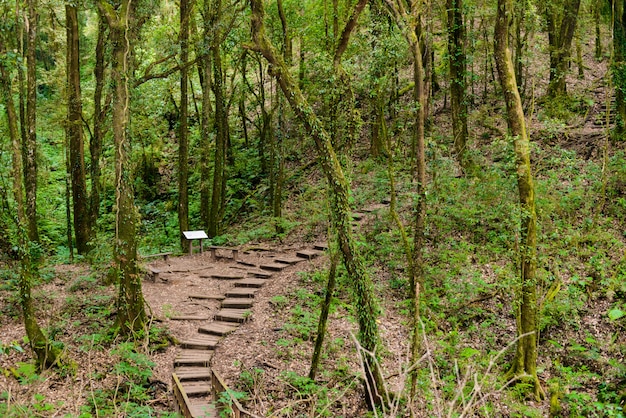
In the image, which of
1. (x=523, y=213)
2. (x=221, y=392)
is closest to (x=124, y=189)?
(x=221, y=392)

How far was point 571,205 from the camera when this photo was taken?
12.3 metres

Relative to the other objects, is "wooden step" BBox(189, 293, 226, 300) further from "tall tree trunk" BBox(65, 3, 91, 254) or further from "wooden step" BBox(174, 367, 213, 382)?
"tall tree trunk" BBox(65, 3, 91, 254)

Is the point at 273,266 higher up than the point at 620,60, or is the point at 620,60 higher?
the point at 620,60

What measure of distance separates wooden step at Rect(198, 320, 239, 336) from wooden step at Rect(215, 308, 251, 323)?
0.21 metres

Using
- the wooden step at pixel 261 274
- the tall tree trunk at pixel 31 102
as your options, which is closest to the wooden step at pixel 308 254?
the wooden step at pixel 261 274

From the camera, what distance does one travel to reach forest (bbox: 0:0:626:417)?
7.79m

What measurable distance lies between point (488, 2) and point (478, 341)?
41.4 ft

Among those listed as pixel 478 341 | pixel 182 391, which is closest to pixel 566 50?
pixel 478 341

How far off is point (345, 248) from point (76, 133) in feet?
32.3

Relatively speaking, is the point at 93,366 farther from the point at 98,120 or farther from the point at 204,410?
the point at 98,120

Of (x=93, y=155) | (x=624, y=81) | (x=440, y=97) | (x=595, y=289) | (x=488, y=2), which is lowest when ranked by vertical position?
(x=595, y=289)

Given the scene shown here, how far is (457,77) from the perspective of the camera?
14969 millimetres

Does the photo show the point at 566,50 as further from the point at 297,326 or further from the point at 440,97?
the point at 297,326

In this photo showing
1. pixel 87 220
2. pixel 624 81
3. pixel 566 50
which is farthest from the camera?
pixel 566 50
